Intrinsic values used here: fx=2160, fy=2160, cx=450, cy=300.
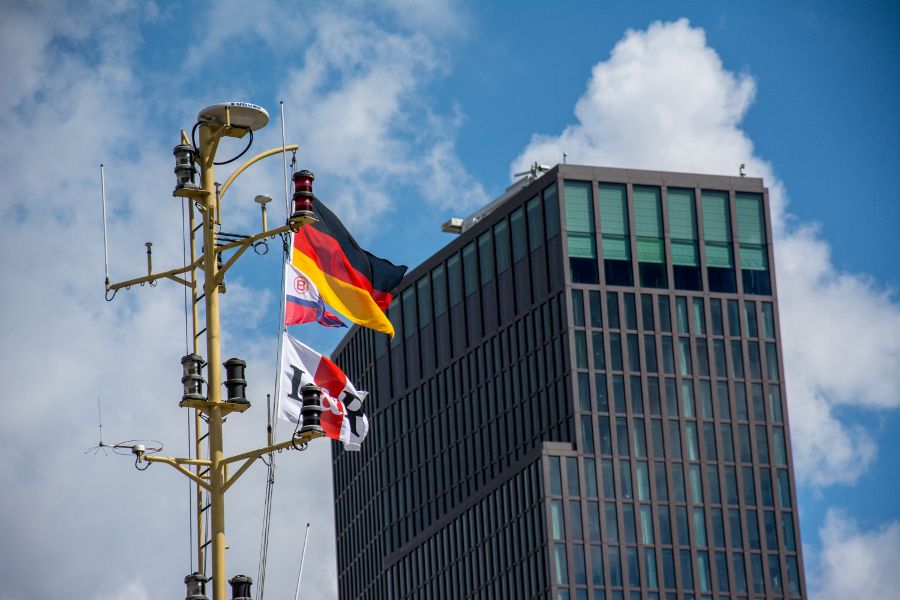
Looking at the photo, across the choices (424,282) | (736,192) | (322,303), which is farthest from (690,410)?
(322,303)

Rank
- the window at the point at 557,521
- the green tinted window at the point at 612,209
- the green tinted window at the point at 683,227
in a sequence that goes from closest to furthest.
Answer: the window at the point at 557,521 → the green tinted window at the point at 612,209 → the green tinted window at the point at 683,227

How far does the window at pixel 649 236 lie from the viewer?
147 metres

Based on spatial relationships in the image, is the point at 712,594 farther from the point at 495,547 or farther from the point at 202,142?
the point at 202,142

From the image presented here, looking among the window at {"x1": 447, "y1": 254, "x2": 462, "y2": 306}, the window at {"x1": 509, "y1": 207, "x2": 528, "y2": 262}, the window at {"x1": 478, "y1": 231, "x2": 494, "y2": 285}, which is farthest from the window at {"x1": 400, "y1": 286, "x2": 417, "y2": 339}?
the window at {"x1": 509, "y1": 207, "x2": 528, "y2": 262}

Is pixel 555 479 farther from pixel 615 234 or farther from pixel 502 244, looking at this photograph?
pixel 502 244

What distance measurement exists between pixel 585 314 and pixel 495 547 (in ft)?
59.2

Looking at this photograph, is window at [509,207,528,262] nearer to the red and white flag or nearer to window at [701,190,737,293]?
window at [701,190,737,293]

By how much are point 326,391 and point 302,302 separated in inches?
69.7

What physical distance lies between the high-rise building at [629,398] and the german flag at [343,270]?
105 meters

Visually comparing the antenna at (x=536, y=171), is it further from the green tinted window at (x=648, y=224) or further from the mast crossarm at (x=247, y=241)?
the mast crossarm at (x=247, y=241)

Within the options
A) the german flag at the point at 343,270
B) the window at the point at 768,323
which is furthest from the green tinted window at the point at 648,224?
the german flag at the point at 343,270

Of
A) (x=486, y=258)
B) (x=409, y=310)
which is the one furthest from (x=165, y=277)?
(x=409, y=310)

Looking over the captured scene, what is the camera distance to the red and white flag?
108ft

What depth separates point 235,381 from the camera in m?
28.5
